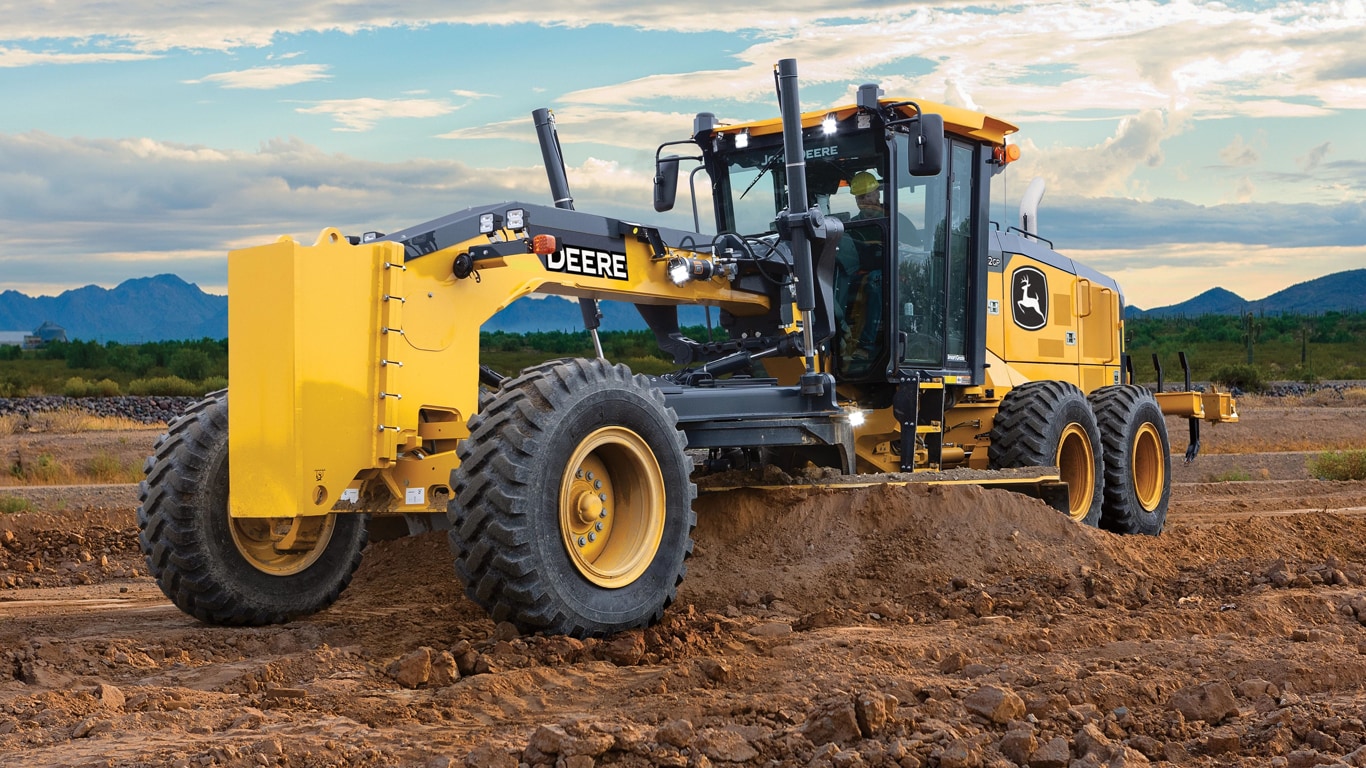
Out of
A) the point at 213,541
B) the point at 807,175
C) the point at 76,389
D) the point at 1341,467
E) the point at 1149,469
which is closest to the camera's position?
the point at 213,541

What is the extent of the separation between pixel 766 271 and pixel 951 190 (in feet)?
7.78

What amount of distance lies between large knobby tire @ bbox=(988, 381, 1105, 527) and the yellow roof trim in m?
2.21

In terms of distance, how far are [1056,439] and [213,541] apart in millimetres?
7080

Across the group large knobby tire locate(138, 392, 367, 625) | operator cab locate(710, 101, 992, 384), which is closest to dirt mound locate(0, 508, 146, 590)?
large knobby tire locate(138, 392, 367, 625)

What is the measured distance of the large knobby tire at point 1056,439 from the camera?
11461 mm

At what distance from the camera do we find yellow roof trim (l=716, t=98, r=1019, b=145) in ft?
34.9

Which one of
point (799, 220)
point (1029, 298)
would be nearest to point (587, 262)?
point (799, 220)

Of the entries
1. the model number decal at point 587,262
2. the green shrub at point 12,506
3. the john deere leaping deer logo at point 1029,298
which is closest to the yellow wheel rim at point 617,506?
the model number decal at point 587,262

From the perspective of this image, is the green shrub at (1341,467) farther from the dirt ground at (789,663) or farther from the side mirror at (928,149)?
the side mirror at (928,149)

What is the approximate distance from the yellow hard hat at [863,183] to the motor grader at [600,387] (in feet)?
0.06

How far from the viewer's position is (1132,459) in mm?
13047

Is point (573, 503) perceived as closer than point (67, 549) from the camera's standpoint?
Yes

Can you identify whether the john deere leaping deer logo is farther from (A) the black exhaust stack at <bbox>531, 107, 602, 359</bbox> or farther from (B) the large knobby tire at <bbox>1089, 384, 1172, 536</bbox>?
(A) the black exhaust stack at <bbox>531, 107, 602, 359</bbox>

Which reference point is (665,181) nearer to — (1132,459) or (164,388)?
(1132,459)
